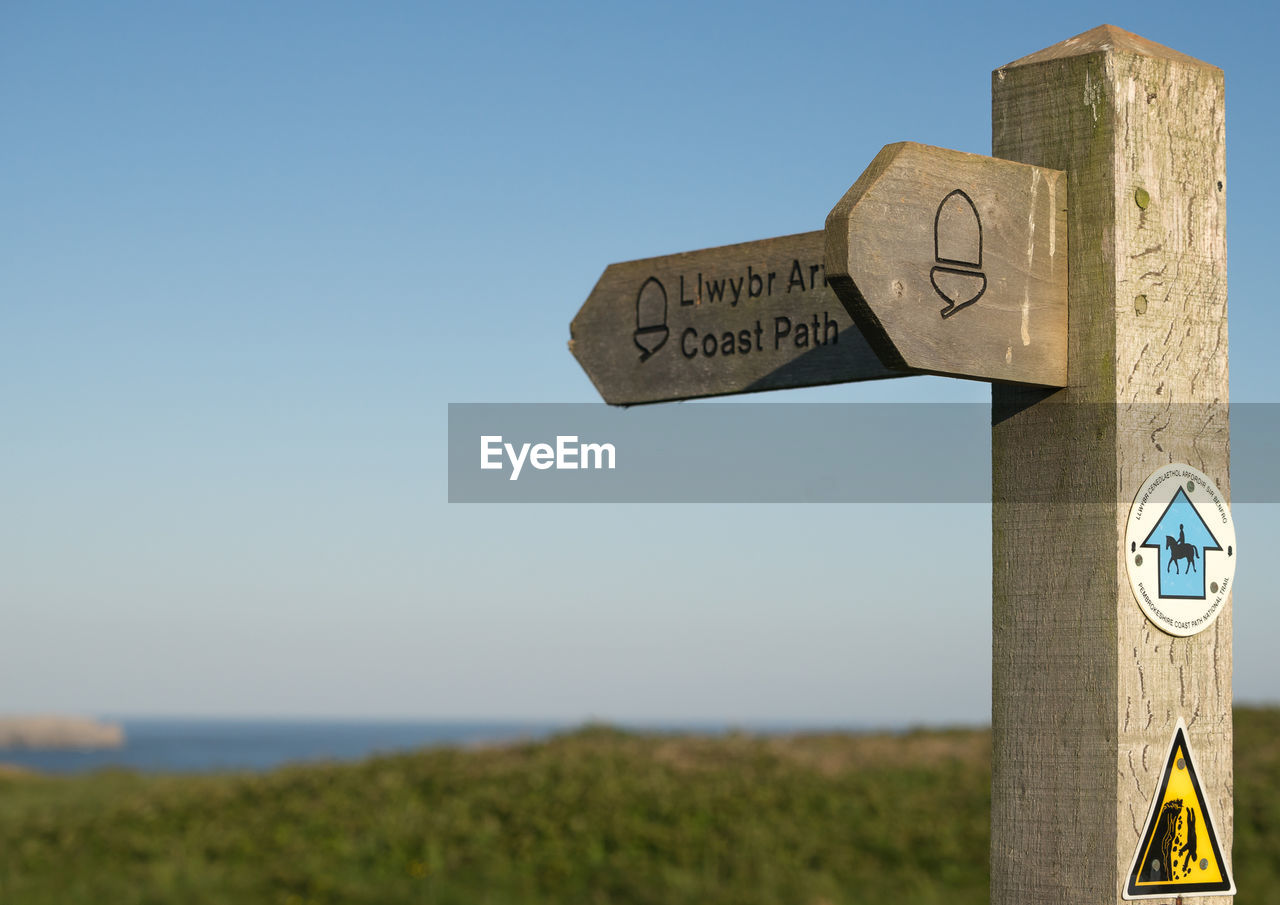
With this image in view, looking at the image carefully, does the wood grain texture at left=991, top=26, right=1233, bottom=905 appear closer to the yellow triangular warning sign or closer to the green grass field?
the yellow triangular warning sign

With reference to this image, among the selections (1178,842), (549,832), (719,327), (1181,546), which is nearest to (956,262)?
(1181,546)

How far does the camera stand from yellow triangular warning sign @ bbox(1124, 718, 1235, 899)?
2.04 m

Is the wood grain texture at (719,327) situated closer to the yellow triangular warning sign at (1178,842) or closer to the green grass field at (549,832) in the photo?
the yellow triangular warning sign at (1178,842)

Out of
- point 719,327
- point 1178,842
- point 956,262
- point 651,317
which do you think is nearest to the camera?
point 956,262

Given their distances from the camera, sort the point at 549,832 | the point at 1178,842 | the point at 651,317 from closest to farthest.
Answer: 1. the point at 1178,842
2. the point at 651,317
3. the point at 549,832

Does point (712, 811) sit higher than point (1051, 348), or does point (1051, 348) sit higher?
point (1051, 348)

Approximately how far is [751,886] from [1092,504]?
664 cm

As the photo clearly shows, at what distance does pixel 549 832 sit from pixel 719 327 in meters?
6.94

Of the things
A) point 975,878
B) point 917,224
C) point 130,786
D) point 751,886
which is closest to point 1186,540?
point 917,224

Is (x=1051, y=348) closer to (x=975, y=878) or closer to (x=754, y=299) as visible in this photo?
(x=754, y=299)

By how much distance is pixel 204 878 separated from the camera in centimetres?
842

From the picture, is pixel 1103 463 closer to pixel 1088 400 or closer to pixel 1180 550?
pixel 1088 400

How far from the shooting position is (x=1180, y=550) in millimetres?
2109

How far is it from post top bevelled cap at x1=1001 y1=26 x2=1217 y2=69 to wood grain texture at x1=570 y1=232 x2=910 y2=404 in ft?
1.91
